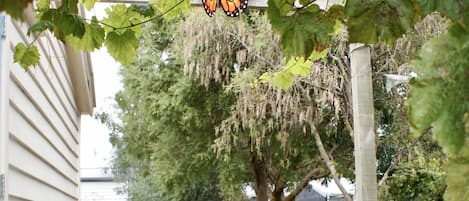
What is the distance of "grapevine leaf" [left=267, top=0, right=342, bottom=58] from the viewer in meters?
0.95

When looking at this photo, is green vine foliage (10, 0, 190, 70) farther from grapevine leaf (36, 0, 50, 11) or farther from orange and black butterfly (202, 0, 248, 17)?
orange and black butterfly (202, 0, 248, 17)

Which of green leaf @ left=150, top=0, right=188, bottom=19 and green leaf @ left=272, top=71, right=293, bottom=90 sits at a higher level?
green leaf @ left=150, top=0, right=188, bottom=19

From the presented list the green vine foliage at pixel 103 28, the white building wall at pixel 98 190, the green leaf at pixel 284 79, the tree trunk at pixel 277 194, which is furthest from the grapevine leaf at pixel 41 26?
the white building wall at pixel 98 190

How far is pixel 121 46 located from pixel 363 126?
2.48 m

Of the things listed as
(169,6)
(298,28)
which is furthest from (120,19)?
(298,28)

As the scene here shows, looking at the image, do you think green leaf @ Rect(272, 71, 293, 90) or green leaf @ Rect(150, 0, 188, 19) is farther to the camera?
green leaf @ Rect(272, 71, 293, 90)

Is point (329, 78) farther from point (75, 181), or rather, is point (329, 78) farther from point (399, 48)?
point (75, 181)

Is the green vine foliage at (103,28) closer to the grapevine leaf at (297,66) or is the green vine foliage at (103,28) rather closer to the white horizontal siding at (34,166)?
the grapevine leaf at (297,66)

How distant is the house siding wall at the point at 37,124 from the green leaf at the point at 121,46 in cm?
18

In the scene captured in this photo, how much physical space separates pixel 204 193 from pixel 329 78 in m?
6.84

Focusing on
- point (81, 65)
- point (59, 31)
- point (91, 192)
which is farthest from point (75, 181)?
point (91, 192)

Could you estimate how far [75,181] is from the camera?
5.76m

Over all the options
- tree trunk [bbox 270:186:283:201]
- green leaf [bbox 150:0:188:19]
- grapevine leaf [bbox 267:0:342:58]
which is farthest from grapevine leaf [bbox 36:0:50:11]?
tree trunk [bbox 270:186:283:201]

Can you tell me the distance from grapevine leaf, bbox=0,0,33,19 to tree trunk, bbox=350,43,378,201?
314cm
